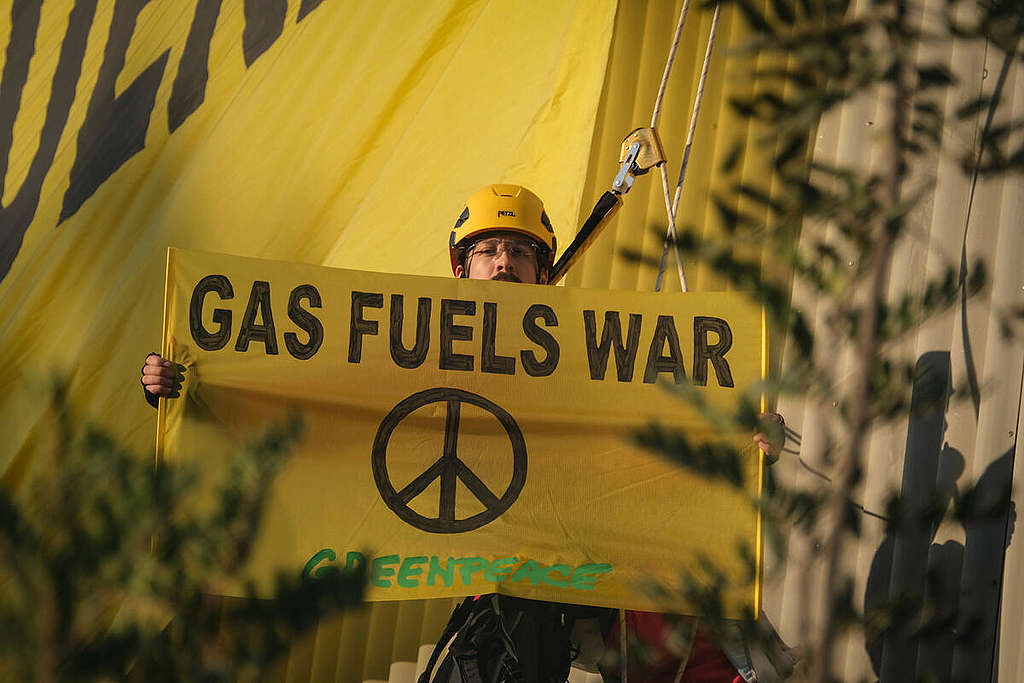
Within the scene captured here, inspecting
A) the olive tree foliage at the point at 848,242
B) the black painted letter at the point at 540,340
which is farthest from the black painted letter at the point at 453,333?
the olive tree foliage at the point at 848,242

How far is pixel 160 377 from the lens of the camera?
289cm

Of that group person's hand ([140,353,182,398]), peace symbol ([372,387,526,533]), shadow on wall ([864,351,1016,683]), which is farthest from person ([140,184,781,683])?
shadow on wall ([864,351,1016,683])

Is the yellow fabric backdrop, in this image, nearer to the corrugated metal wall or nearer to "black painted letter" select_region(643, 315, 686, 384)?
the corrugated metal wall

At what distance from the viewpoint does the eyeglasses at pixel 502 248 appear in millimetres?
3520

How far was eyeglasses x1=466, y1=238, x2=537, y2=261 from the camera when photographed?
11.5ft

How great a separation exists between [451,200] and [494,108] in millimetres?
431

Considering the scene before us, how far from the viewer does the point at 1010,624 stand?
3119 mm

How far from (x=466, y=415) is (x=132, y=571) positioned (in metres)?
2.17

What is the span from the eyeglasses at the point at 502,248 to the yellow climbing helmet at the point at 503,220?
30 mm

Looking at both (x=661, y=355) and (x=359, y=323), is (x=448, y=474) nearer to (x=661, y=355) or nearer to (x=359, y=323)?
(x=359, y=323)

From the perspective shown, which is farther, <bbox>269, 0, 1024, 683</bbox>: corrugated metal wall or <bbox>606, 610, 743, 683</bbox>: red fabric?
<bbox>269, 0, 1024, 683</bbox>: corrugated metal wall

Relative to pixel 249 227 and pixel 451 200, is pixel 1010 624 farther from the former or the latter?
pixel 249 227

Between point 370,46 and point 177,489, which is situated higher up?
point 370,46

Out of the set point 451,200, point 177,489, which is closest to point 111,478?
point 177,489
